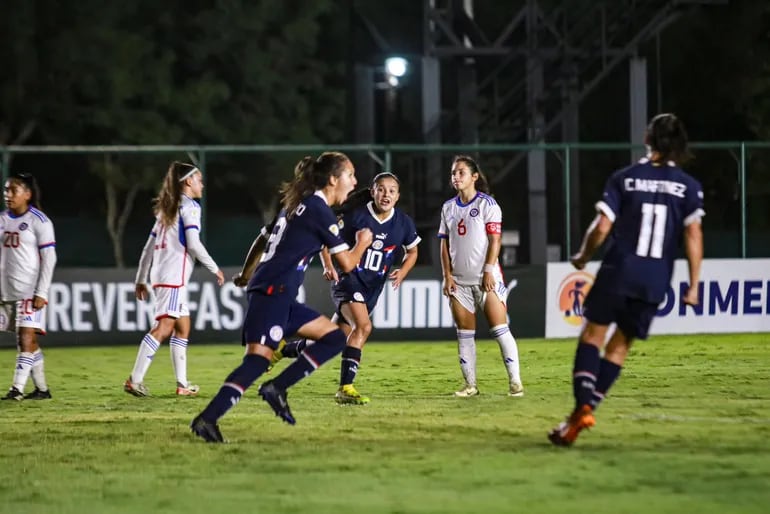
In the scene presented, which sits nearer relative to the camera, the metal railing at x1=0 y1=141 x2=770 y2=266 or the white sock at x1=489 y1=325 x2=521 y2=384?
the white sock at x1=489 y1=325 x2=521 y2=384

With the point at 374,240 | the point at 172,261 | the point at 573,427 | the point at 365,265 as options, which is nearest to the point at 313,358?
the point at 573,427

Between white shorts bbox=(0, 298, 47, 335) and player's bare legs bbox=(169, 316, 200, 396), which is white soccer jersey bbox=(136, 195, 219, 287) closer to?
player's bare legs bbox=(169, 316, 200, 396)

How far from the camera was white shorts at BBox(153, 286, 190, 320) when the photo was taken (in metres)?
12.8

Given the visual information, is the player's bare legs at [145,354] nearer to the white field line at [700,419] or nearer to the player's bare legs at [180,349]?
the player's bare legs at [180,349]

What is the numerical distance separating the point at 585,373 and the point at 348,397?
3301 mm

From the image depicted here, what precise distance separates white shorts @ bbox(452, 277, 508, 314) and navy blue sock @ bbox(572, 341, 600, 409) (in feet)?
10.6

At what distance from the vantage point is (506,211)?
45.7 metres

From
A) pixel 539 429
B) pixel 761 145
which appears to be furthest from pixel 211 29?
pixel 539 429

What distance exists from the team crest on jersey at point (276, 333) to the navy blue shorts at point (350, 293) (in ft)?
9.17

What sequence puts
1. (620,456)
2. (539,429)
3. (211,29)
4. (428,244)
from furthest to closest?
(211,29) < (428,244) < (539,429) < (620,456)

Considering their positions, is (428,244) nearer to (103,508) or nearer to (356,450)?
(356,450)

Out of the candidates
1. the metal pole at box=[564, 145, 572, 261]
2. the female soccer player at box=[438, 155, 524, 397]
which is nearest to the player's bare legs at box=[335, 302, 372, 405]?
the female soccer player at box=[438, 155, 524, 397]

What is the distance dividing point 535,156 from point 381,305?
7.68 m

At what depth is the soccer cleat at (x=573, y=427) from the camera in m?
8.98
